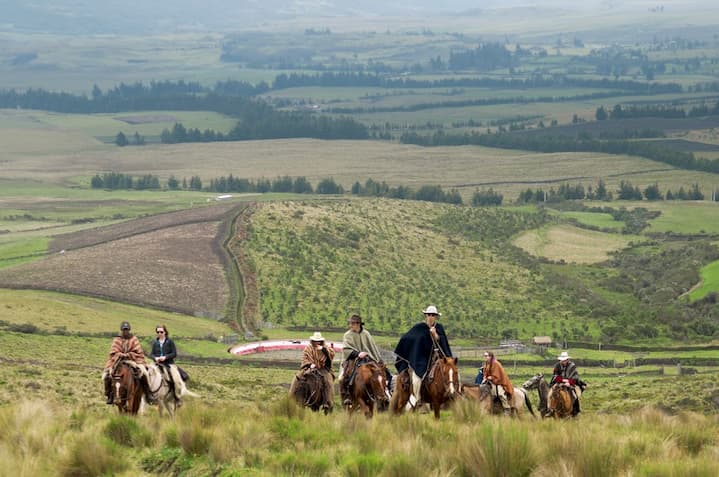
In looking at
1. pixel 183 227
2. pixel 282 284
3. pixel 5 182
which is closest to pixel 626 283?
pixel 282 284

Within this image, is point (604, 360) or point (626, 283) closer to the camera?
point (604, 360)

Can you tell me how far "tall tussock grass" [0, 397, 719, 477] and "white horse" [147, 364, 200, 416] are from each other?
314cm

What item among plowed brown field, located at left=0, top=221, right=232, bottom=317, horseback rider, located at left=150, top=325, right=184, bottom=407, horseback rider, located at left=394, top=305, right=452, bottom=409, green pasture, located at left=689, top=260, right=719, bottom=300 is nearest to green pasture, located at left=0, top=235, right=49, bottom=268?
plowed brown field, located at left=0, top=221, right=232, bottom=317

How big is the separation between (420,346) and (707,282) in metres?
78.2

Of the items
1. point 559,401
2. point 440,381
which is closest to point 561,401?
point 559,401

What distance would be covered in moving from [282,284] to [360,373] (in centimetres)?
6532

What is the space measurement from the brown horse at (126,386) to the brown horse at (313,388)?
10.8ft

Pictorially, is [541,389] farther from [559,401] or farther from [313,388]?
[313,388]

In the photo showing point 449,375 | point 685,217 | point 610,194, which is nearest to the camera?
point 449,375

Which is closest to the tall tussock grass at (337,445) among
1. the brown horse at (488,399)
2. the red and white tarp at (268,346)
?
the brown horse at (488,399)

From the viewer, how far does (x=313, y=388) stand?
2902cm

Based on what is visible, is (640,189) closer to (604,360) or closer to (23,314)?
(604,360)

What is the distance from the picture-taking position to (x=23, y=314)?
69938mm

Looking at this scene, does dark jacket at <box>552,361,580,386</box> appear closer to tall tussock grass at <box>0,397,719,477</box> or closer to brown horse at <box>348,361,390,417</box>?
brown horse at <box>348,361,390,417</box>
